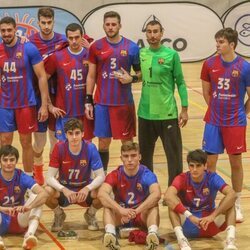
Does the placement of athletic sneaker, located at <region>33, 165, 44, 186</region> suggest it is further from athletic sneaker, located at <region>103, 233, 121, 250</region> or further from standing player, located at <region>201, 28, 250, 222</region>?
athletic sneaker, located at <region>103, 233, 121, 250</region>

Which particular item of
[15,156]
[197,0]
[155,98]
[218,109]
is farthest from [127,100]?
[197,0]

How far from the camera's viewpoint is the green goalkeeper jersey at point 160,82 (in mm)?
8258

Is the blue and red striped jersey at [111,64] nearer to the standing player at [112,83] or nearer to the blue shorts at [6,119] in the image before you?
the standing player at [112,83]

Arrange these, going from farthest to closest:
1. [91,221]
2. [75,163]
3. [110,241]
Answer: [91,221] < [75,163] < [110,241]

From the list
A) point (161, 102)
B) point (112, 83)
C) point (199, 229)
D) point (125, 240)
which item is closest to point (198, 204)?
point (199, 229)

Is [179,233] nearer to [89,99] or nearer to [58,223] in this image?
[58,223]

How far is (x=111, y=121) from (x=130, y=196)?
1.36 metres

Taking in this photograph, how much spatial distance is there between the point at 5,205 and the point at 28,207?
42 centimetres

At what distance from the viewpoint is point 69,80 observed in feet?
28.3

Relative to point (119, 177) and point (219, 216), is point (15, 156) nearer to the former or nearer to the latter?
point (119, 177)

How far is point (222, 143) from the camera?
7.92m

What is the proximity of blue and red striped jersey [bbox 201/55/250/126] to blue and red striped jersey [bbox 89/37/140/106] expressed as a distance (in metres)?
1.03

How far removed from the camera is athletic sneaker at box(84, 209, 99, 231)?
7.80m

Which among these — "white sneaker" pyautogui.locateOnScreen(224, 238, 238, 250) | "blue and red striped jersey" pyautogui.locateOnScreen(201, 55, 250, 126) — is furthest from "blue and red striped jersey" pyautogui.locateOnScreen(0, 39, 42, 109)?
"white sneaker" pyautogui.locateOnScreen(224, 238, 238, 250)
